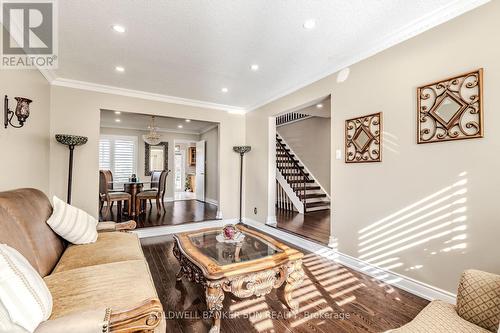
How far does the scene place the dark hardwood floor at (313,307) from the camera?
177cm

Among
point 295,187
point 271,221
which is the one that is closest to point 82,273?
point 271,221

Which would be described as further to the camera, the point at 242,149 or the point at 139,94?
the point at 242,149

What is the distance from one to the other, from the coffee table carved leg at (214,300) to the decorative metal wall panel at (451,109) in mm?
2288

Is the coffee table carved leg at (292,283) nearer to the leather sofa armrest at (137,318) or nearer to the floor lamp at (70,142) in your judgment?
the leather sofa armrest at (137,318)

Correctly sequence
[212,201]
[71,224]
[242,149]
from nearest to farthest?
1. [71,224]
2. [242,149]
3. [212,201]

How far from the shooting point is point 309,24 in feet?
7.18

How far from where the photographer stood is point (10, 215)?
1482 millimetres

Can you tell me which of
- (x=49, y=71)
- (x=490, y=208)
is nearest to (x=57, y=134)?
(x=49, y=71)

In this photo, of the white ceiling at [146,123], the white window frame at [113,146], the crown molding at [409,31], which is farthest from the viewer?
the white window frame at [113,146]

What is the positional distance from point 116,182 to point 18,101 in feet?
17.3

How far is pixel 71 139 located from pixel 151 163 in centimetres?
447

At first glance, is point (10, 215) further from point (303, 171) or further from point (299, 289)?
point (303, 171)

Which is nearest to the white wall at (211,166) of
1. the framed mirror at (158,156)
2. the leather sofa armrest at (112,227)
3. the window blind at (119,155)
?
the framed mirror at (158,156)

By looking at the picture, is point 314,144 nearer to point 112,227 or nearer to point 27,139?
point 112,227
